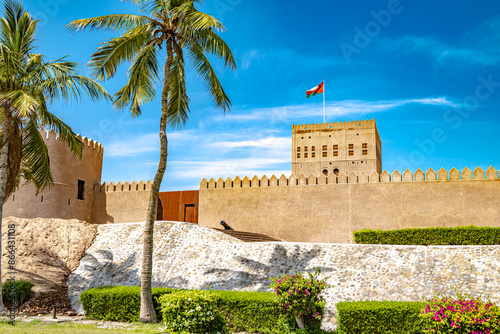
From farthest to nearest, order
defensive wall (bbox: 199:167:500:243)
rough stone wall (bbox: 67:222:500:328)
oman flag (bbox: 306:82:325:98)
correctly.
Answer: oman flag (bbox: 306:82:325:98)
defensive wall (bbox: 199:167:500:243)
rough stone wall (bbox: 67:222:500:328)

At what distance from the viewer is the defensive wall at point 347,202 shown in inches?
798

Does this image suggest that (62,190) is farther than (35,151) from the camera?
Yes

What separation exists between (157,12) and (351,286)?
10181 millimetres

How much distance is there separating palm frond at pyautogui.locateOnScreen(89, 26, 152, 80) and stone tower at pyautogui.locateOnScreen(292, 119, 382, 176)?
3699 cm

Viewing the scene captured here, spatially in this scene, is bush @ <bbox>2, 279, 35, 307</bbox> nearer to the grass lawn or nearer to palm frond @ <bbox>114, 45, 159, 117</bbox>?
the grass lawn

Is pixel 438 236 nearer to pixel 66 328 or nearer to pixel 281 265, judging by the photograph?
pixel 281 265

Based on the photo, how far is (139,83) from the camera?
1395 centimetres

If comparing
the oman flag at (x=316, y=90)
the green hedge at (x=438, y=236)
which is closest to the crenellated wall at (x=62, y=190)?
the green hedge at (x=438, y=236)

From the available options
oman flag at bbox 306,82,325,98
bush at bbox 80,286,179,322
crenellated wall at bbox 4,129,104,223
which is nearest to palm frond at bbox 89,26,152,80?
bush at bbox 80,286,179,322

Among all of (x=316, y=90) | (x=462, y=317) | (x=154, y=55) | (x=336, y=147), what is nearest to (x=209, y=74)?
(x=154, y=55)

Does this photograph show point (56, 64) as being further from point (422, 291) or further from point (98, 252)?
point (422, 291)

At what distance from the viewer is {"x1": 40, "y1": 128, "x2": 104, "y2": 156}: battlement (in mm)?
23369

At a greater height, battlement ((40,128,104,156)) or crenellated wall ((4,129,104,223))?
battlement ((40,128,104,156))

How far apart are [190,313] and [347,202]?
13.5m
